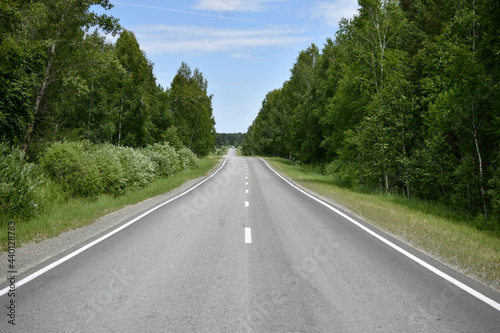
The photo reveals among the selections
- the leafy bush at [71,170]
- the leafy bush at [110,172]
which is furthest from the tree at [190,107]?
the leafy bush at [71,170]

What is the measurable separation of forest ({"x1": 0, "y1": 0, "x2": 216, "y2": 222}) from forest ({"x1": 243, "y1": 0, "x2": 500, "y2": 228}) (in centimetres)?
1441

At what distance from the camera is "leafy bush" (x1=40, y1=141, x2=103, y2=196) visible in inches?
526

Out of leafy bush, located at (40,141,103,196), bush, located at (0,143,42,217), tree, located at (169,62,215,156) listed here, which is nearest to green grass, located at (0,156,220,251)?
bush, located at (0,143,42,217)

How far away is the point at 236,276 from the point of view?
16.4 feet

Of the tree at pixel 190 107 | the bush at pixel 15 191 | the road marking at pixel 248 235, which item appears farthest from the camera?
the tree at pixel 190 107

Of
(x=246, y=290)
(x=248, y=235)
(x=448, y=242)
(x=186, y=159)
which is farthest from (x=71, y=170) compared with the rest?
(x=186, y=159)

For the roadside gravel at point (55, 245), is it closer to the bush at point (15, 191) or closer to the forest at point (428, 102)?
the bush at point (15, 191)

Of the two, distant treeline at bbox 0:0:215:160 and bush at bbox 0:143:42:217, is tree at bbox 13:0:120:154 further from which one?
bush at bbox 0:143:42:217

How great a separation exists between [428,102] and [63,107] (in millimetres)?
27908

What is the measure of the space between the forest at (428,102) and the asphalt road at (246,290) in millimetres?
7795

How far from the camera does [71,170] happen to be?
1354 centimetres

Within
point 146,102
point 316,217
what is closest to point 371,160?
point 316,217

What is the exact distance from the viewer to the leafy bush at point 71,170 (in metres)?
13.4

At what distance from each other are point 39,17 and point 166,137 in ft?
76.0
